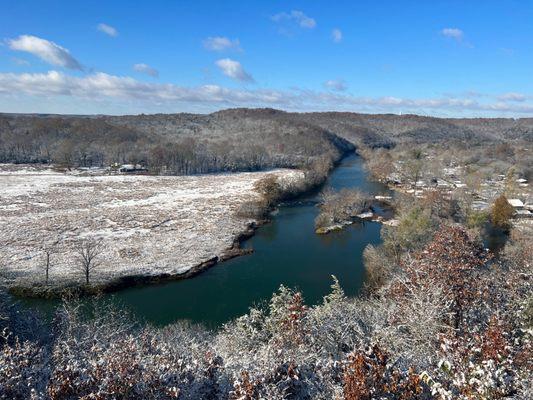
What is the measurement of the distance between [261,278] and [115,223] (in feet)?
66.8

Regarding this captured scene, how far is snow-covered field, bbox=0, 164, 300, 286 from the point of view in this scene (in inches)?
1273

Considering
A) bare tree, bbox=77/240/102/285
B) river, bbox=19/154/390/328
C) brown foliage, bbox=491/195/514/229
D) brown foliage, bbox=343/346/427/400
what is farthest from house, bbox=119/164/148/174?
brown foliage, bbox=343/346/427/400

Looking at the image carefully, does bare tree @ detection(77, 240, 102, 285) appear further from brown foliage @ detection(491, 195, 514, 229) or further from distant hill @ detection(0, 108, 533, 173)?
distant hill @ detection(0, 108, 533, 173)

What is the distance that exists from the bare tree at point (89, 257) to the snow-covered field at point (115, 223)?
17.1 inches

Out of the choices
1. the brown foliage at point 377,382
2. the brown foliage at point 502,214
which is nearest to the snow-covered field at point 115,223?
the brown foliage at point 377,382

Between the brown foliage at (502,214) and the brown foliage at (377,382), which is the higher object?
the brown foliage at (377,382)

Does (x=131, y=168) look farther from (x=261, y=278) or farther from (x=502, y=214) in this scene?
(x=502, y=214)

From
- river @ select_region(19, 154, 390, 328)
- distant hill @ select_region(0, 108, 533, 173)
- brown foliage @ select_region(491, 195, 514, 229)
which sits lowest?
river @ select_region(19, 154, 390, 328)

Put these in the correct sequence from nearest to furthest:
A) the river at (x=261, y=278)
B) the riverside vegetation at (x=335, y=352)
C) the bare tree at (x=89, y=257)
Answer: the riverside vegetation at (x=335, y=352)
the river at (x=261, y=278)
the bare tree at (x=89, y=257)

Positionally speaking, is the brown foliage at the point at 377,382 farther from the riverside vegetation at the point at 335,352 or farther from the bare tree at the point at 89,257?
the bare tree at the point at 89,257

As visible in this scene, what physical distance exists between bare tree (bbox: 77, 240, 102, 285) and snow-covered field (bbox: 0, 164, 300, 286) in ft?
1.42

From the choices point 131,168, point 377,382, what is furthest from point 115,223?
point 131,168

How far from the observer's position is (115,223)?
145 ft

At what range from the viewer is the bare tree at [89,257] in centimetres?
2930
